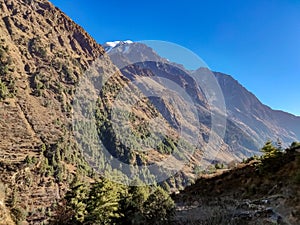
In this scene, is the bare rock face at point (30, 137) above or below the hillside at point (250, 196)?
above

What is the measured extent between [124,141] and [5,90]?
80.1 metres

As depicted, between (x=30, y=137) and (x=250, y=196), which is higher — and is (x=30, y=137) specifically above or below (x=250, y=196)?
above

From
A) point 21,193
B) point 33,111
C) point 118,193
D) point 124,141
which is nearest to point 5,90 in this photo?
point 33,111

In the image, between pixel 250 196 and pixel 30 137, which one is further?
pixel 30 137

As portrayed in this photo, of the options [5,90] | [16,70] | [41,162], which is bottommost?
[41,162]

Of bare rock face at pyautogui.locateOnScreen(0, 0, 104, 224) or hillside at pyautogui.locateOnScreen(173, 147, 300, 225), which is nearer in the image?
hillside at pyautogui.locateOnScreen(173, 147, 300, 225)

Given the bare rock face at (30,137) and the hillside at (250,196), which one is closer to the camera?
the hillside at (250,196)

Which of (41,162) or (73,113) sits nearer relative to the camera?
(41,162)

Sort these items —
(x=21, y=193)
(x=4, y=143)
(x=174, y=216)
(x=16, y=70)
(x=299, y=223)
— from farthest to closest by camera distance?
(x=16, y=70) < (x=4, y=143) < (x=21, y=193) < (x=174, y=216) < (x=299, y=223)

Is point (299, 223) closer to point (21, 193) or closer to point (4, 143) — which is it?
point (21, 193)

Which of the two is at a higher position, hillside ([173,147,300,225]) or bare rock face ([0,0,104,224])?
bare rock face ([0,0,104,224])

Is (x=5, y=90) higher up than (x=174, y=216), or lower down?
higher up

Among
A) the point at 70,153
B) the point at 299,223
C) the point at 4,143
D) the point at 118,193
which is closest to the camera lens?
the point at 299,223

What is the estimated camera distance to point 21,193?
11031 cm
